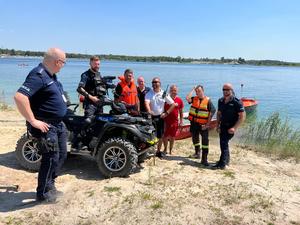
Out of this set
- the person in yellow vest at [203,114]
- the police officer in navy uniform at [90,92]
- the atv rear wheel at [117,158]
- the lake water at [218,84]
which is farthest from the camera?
the lake water at [218,84]

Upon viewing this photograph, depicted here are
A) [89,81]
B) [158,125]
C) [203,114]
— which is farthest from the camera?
[158,125]

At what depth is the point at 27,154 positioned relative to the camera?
20.0ft

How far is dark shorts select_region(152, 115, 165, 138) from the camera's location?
724cm

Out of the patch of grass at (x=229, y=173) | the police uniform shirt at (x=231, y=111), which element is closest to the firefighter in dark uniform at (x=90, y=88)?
the police uniform shirt at (x=231, y=111)

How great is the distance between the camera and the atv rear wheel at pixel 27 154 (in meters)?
6.04

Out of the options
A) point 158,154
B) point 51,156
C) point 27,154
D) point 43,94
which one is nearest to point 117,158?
point 51,156

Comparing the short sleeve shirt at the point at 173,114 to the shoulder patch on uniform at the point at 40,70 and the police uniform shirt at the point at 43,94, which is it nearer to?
the police uniform shirt at the point at 43,94

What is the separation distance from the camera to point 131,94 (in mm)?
6852

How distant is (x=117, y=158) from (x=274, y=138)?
5.93 meters

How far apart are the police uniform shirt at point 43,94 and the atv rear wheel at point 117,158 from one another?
1.47m

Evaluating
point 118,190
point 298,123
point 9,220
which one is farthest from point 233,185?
point 298,123

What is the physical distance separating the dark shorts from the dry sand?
68 centimetres

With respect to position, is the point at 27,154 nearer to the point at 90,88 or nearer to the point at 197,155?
the point at 90,88

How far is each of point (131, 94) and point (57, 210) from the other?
2943 millimetres
